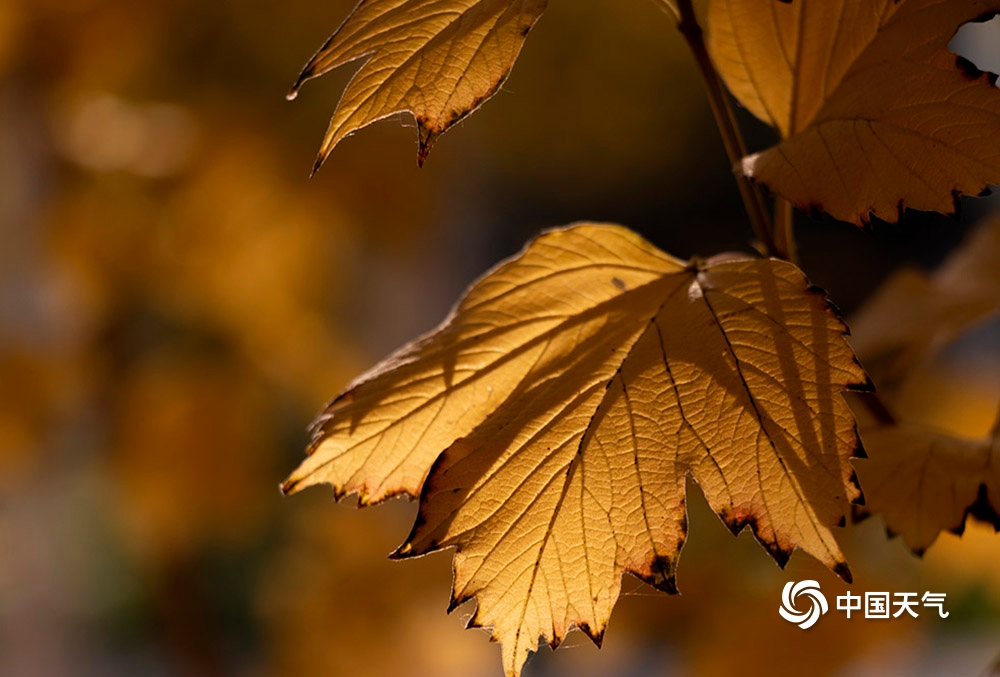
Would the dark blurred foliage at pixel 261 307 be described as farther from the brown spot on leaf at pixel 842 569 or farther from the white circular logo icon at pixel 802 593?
the brown spot on leaf at pixel 842 569

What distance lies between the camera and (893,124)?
0.80 ft

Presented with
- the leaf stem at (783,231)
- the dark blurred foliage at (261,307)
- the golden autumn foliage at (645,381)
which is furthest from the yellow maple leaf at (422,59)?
the dark blurred foliage at (261,307)

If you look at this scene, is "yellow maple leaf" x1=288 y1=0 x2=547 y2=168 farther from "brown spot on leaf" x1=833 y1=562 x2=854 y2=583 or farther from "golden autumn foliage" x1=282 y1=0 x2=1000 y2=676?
"brown spot on leaf" x1=833 y1=562 x2=854 y2=583

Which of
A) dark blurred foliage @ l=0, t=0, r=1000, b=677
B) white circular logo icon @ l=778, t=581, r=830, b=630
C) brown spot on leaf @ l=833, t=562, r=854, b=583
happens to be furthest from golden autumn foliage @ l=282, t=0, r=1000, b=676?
dark blurred foliage @ l=0, t=0, r=1000, b=677

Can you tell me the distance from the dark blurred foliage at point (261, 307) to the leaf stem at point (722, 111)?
0.27 metres

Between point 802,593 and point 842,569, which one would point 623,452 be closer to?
point 842,569

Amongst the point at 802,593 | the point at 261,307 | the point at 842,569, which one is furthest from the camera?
the point at 261,307

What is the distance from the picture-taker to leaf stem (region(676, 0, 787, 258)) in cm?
28

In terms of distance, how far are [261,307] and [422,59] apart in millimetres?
1150

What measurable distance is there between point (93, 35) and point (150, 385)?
1.51 ft

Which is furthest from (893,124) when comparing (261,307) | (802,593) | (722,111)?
(261,307)

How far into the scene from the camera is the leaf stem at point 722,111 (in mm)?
280

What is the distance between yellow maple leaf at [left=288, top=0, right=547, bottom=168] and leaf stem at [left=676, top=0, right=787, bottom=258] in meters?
0.07

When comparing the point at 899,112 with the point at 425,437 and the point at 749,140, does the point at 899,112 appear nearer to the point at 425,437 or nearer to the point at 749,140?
the point at 425,437
